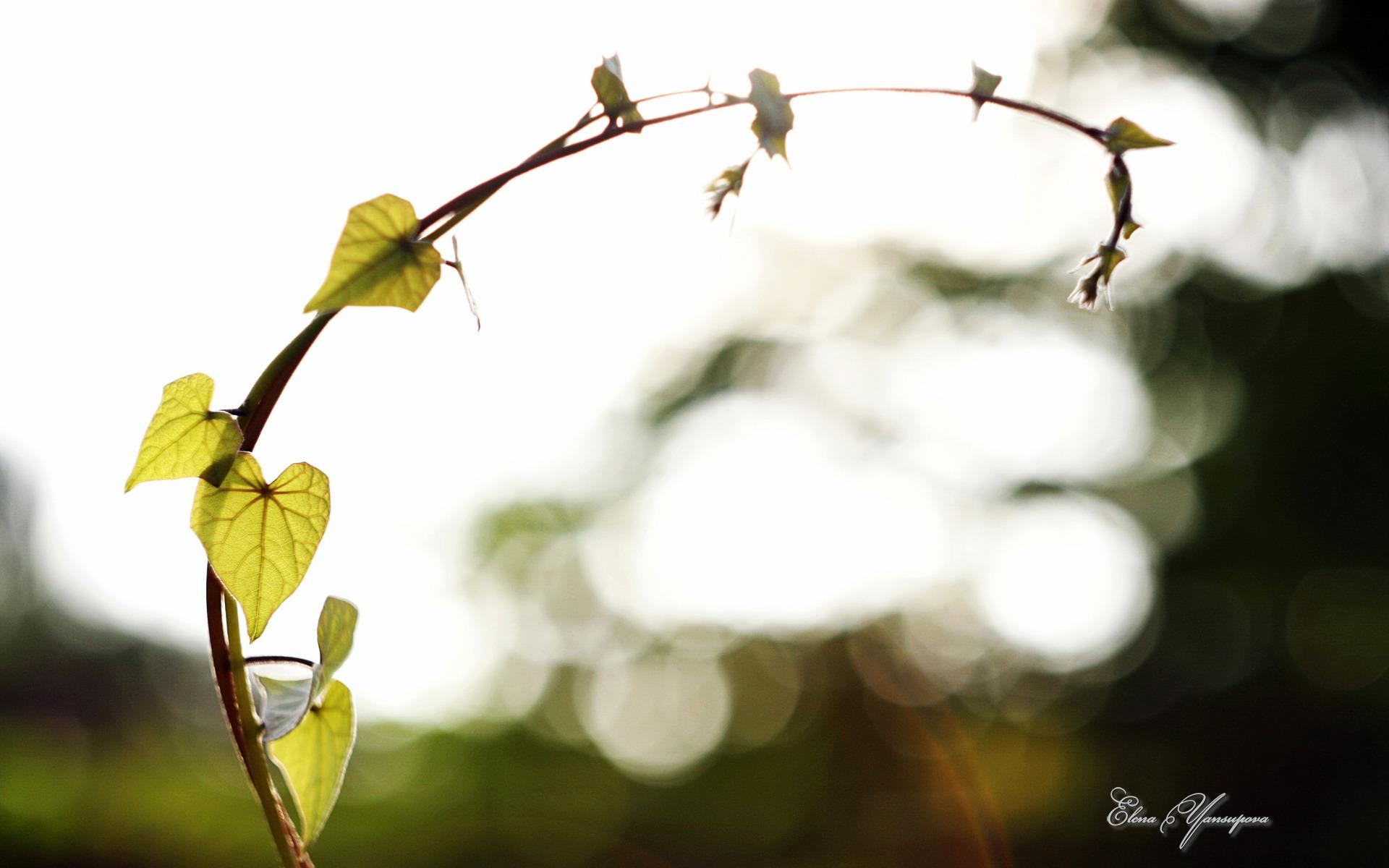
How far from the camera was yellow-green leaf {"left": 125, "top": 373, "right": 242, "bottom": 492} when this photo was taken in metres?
0.43

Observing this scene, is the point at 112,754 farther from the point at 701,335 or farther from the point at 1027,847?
the point at 701,335

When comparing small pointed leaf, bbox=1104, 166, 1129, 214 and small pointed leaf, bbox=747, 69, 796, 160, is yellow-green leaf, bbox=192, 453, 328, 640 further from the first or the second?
small pointed leaf, bbox=1104, 166, 1129, 214

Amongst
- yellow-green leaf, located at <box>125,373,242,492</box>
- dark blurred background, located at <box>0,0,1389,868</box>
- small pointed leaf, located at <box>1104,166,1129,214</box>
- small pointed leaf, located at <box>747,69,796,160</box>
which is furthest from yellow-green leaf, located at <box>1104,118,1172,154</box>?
dark blurred background, located at <box>0,0,1389,868</box>

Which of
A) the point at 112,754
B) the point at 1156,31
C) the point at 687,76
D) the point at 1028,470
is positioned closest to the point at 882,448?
the point at 1028,470

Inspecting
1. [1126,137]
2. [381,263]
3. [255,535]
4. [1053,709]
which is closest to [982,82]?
[1126,137]

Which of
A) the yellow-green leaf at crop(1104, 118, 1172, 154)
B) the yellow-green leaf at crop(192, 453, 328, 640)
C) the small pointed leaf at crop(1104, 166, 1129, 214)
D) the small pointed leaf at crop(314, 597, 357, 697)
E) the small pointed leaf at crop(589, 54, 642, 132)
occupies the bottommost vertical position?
the small pointed leaf at crop(314, 597, 357, 697)

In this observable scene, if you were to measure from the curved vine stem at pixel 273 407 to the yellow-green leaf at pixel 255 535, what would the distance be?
13 mm

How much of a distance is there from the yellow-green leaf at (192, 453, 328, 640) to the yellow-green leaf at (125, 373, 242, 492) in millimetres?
16

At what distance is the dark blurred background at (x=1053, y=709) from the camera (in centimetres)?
506

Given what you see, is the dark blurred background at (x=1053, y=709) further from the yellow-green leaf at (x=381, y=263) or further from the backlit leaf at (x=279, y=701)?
the yellow-green leaf at (x=381, y=263)

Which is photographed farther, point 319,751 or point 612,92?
point 319,751

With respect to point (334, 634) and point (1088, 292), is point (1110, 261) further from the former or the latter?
point (334, 634)

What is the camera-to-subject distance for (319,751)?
518 mm

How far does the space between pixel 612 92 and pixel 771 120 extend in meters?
0.07
